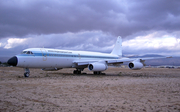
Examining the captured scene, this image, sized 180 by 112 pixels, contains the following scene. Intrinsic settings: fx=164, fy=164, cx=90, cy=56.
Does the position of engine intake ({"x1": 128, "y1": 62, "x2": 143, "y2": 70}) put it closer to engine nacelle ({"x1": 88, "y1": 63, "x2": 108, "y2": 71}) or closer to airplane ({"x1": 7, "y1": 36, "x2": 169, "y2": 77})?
airplane ({"x1": 7, "y1": 36, "x2": 169, "y2": 77})

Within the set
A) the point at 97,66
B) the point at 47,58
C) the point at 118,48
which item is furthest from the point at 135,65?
the point at 118,48

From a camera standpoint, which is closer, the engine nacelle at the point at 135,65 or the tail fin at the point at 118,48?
the engine nacelle at the point at 135,65

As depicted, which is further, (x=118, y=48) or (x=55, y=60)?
(x=118, y=48)

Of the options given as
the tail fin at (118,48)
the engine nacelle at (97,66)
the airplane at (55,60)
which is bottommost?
the engine nacelle at (97,66)

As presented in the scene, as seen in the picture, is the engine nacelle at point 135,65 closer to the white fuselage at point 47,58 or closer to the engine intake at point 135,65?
the engine intake at point 135,65

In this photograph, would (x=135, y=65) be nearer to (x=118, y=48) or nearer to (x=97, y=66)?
(x=97, y=66)

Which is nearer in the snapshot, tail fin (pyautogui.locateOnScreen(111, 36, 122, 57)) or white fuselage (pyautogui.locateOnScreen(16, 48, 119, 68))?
white fuselage (pyautogui.locateOnScreen(16, 48, 119, 68))

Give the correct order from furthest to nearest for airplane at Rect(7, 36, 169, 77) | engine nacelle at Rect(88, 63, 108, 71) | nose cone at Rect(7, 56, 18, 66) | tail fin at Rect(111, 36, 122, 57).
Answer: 1. tail fin at Rect(111, 36, 122, 57)
2. engine nacelle at Rect(88, 63, 108, 71)
3. airplane at Rect(7, 36, 169, 77)
4. nose cone at Rect(7, 56, 18, 66)

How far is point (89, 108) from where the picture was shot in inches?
245

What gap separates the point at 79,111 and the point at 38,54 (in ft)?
42.8

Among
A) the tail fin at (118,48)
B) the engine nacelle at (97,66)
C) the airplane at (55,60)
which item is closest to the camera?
the airplane at (55,60)

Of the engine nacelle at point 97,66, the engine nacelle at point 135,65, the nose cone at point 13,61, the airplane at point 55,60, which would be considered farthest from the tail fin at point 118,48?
the nose cone at point 13,61

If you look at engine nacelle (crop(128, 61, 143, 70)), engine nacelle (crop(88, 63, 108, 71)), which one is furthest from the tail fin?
engine nacelle (crop(88, 63, 108, 71))

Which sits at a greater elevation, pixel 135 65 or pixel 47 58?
pixel 47 58
